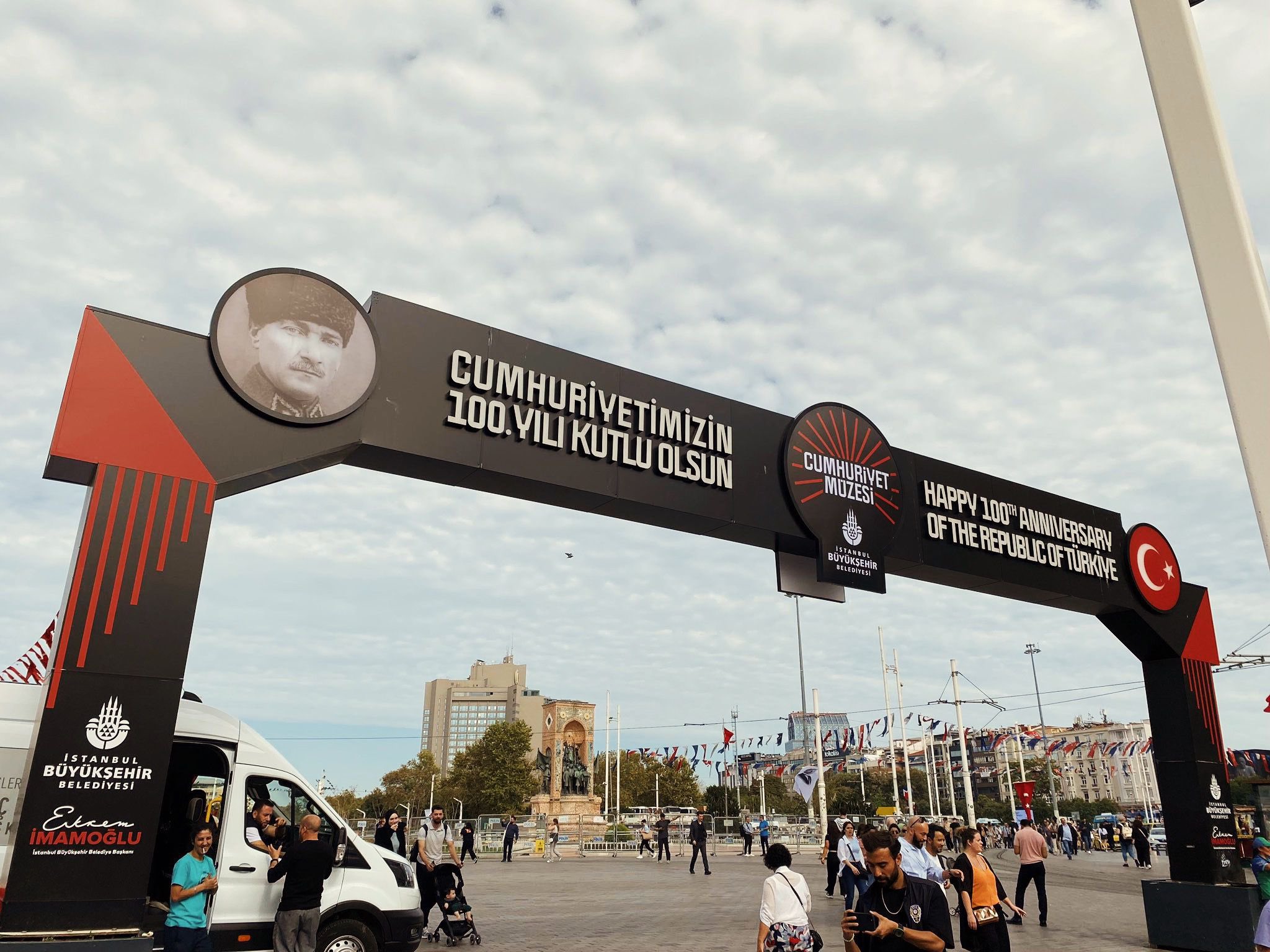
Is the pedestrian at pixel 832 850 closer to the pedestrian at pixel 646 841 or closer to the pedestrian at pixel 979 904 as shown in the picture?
the pedestrian at pixel 979 904

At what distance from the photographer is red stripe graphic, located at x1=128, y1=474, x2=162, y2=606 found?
7.00 meters

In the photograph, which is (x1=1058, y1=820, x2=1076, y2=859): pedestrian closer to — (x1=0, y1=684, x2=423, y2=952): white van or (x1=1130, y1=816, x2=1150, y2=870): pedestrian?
(x1=1130, y1=816, x2=1150, y2=870): pedestrian

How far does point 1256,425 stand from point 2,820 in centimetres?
888

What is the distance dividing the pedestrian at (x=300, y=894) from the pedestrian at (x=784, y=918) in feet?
13.5

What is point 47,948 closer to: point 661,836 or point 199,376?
point 199,376

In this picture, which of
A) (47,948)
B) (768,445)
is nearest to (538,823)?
(768,445)

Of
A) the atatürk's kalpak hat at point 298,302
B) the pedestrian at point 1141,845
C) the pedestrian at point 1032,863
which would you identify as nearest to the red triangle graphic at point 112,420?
the atatürk's kalpak hat at point 298,302

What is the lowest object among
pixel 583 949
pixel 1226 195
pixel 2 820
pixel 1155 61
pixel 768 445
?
pixel 583 949

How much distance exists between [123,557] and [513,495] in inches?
162

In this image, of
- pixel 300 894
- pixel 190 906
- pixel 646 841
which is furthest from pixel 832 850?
pixel 646 841

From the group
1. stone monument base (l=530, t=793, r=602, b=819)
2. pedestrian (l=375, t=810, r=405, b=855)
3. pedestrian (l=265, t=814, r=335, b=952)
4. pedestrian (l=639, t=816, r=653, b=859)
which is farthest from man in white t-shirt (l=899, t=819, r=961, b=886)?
stone monument base (l=530, t=793, r=602, b=819)

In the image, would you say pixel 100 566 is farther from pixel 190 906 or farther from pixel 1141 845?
pixel 1141 845

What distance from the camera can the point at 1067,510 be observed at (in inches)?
590

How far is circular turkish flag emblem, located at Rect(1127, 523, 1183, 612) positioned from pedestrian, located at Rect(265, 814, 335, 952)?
13.4 meters
